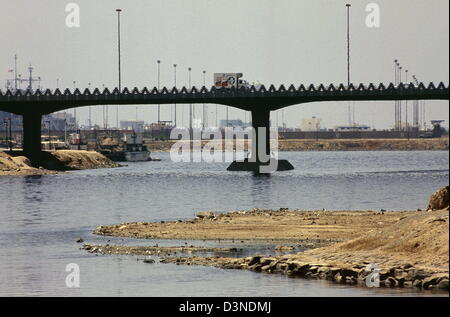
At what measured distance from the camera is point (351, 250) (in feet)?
208

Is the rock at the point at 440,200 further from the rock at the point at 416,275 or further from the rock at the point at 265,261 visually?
the rock at the point at 416,275

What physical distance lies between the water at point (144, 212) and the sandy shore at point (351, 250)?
1.43 m

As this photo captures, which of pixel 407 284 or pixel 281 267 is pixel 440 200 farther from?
pixel 407 284

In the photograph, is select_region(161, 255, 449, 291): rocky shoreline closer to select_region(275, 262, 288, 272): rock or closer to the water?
select_region(275, 262, 288, 272): rock

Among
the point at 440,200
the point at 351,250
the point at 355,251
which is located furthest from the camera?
the point at 440,200

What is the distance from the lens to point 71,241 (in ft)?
262

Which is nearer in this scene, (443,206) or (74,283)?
(74,283)

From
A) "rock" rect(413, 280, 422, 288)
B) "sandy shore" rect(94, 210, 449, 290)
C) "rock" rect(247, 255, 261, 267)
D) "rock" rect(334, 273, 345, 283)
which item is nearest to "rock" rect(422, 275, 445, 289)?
"sandy shore" rect(94, 210, 449, 290)

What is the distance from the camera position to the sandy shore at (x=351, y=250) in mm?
56688

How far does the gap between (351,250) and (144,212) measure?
4776cm

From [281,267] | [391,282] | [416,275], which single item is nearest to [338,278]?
[391,282]
